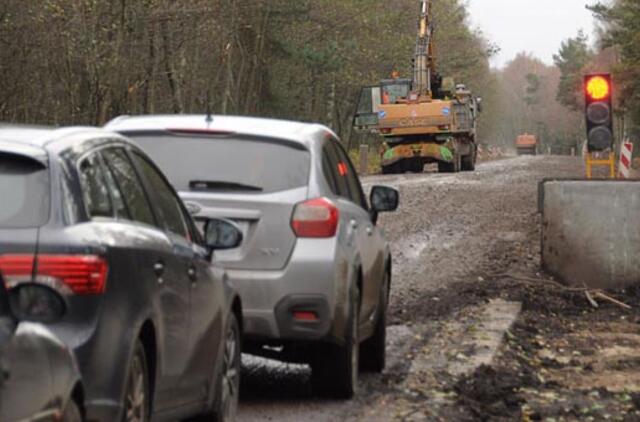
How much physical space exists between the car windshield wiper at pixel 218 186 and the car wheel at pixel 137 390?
10.4 feet

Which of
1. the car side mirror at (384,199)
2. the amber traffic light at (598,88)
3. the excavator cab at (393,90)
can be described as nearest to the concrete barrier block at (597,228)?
the amber traffic light at (598,88)

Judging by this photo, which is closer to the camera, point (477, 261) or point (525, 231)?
point (477, 261)

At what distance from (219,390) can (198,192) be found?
79.7 inches

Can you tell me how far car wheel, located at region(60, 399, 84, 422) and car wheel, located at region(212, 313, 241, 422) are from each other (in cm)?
236

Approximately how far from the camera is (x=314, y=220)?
9.12 m

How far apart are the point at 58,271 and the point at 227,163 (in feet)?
13.0

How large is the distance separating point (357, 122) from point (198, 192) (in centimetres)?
4358

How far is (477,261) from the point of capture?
18906 mm

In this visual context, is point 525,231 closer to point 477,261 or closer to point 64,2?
point 477,261

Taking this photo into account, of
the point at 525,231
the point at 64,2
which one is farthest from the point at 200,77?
the point at 525,231

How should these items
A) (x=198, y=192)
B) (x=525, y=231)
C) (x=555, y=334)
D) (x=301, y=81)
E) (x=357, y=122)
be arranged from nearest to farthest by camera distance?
(x=198, y=192), (x=555, y=334), (x=525, y=231), (x=357, y=122), (x=301, y=81)

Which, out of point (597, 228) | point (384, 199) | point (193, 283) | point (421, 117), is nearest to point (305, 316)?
point (384, 199)

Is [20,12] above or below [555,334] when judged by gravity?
above

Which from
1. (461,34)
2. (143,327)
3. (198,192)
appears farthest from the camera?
(461,34)
